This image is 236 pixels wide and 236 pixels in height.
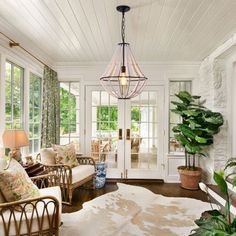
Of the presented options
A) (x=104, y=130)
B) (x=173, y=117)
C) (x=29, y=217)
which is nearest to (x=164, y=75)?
(x=173, y=117)

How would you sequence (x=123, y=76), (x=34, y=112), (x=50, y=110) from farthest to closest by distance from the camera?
(x=50, y=110), (x=34, y=112), (x=123, y=76)

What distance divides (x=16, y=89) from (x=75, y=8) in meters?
1.79

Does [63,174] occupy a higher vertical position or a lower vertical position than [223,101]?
lower

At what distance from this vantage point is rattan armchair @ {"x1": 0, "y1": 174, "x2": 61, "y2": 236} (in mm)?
2121

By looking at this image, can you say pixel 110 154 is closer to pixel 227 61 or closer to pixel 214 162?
pixel 214 162

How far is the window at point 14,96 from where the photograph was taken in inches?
141

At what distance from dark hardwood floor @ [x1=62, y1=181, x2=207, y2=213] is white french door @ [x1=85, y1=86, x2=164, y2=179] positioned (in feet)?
1.08

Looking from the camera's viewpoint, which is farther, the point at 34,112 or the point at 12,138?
the point at 34,112

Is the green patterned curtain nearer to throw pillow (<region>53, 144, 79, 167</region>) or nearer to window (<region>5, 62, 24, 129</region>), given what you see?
throw pillow (<region>53, 144, 79, 167</region>)

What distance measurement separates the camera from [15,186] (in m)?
2.33

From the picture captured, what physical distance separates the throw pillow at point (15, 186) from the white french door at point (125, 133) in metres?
2.91

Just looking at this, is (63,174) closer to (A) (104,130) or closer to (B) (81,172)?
(B) (81,172)

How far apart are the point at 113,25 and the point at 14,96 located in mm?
1884

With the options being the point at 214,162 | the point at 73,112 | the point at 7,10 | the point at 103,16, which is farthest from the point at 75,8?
the point at 214,162
